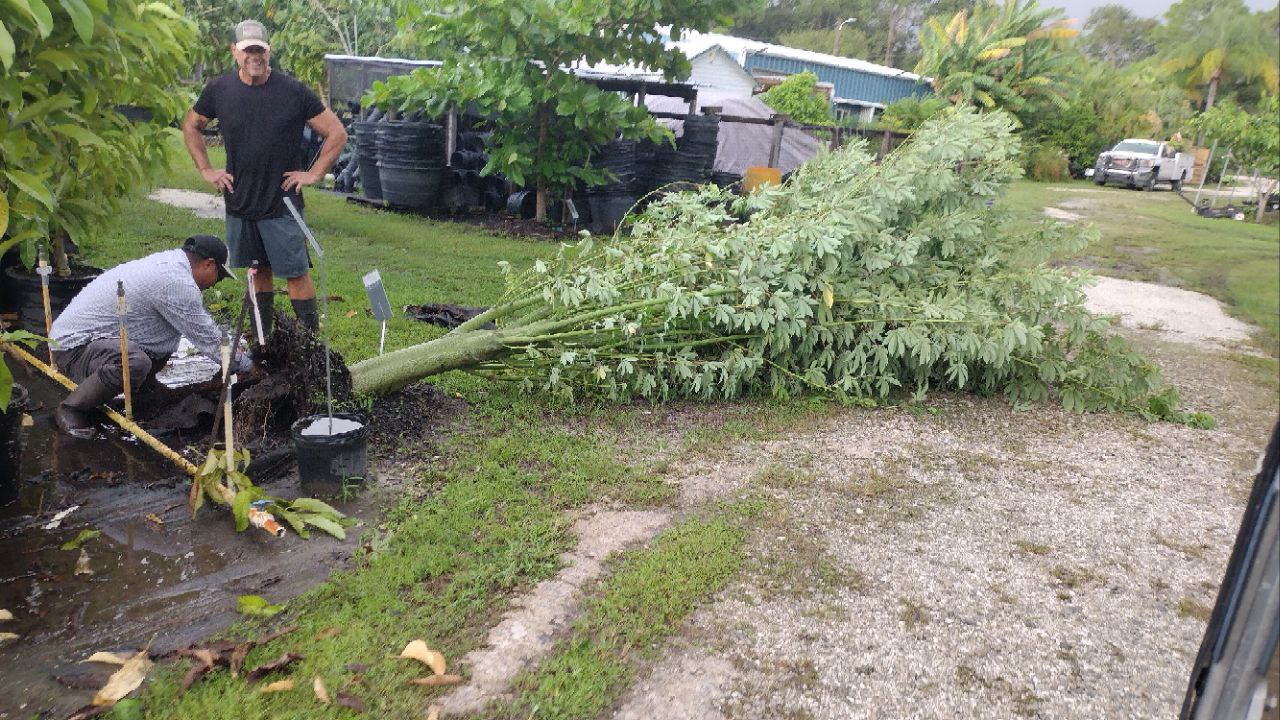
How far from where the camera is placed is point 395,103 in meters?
12.6

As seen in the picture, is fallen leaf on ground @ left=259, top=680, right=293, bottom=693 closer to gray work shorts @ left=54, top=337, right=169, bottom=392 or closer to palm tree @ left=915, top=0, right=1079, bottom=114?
gray work shorts @ left=54, top=337, right=169, bottom=392

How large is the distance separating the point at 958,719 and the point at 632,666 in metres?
1.04

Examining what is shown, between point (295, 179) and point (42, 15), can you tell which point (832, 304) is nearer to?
point (295, 179)

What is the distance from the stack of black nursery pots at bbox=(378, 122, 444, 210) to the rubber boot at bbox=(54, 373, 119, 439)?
800cm

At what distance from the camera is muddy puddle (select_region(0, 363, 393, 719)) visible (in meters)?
2.76

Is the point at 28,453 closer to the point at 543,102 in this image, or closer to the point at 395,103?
the point at 543,102

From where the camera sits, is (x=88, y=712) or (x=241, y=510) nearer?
(x=88, y=712)

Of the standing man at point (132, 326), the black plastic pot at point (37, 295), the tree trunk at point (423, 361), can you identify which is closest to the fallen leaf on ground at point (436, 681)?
the tree trunk at point (423, 361)

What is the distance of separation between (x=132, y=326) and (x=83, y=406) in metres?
0.45

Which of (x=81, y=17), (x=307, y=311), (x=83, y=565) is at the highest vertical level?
(x=81, y=17)

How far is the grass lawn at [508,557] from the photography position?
2625mm

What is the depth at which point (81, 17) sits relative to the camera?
2.62 metres

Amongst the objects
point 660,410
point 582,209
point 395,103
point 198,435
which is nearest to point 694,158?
point 582,209

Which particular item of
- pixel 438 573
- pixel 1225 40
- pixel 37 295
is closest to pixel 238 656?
pixel 438 573
